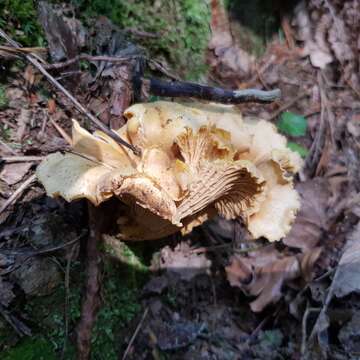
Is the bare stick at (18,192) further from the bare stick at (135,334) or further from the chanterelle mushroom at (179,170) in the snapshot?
the bare stick at (135,334)

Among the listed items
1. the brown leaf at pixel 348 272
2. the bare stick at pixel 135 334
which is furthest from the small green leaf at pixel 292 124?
the bare stick at pixel 135 334

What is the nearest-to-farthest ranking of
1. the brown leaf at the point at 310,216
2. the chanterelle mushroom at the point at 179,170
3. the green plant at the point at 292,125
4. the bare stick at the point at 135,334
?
the chanterelle mushroom at the point at 179,170, the bare stick at the point at 135,334, the brown leaf at the point at 310,216, the green plant at the point at 292,125

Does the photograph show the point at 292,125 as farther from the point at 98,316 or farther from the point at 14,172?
the point at 14,172

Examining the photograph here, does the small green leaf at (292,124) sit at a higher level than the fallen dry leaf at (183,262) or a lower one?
higher

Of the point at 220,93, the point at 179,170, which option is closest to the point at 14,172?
the point at 179,170

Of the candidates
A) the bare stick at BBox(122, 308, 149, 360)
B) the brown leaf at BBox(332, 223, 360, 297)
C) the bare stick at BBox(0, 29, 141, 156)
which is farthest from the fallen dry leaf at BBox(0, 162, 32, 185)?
the brown leaf at BBox(332, 223, 360, 297)

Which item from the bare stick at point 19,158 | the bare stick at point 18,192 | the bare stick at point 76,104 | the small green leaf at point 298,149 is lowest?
the bare stick at point 18,192

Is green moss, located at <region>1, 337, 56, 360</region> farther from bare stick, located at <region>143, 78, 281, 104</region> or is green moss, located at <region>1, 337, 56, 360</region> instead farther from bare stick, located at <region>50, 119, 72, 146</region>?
bare stick, located at <region>143, 78, 281, 104</region>
